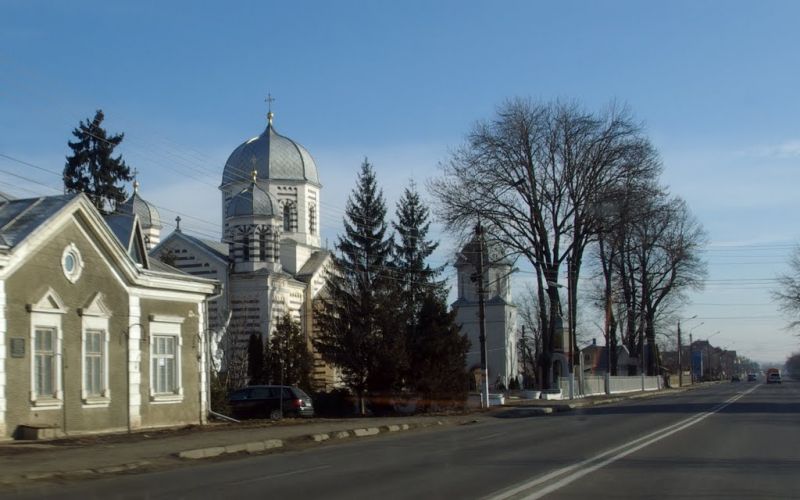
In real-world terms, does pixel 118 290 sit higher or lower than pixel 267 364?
higher

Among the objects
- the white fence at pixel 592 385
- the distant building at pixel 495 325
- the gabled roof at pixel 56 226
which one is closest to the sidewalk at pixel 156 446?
the gabled roof at pixel 56 226

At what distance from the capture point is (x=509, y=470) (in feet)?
48.9

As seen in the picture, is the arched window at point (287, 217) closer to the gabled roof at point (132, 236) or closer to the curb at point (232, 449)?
the gabled roof at point (132, 236)

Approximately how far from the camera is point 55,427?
931 inches

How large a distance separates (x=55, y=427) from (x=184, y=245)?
3417 cm

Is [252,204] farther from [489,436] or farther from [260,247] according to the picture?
[489,436]

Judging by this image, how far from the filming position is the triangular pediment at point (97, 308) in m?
25.2

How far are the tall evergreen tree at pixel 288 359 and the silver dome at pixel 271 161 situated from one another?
16.2 m

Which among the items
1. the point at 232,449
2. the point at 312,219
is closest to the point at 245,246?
the point at 312,219

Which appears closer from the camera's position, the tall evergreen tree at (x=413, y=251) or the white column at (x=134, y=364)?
the white column at (x=134, y=364)

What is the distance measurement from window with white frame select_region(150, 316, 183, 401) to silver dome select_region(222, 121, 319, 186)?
3287cm

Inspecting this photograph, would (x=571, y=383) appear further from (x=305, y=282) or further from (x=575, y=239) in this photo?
(x=305, y=282)

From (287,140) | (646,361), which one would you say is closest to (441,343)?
(287,140)

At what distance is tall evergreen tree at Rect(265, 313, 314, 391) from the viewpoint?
47281mm
